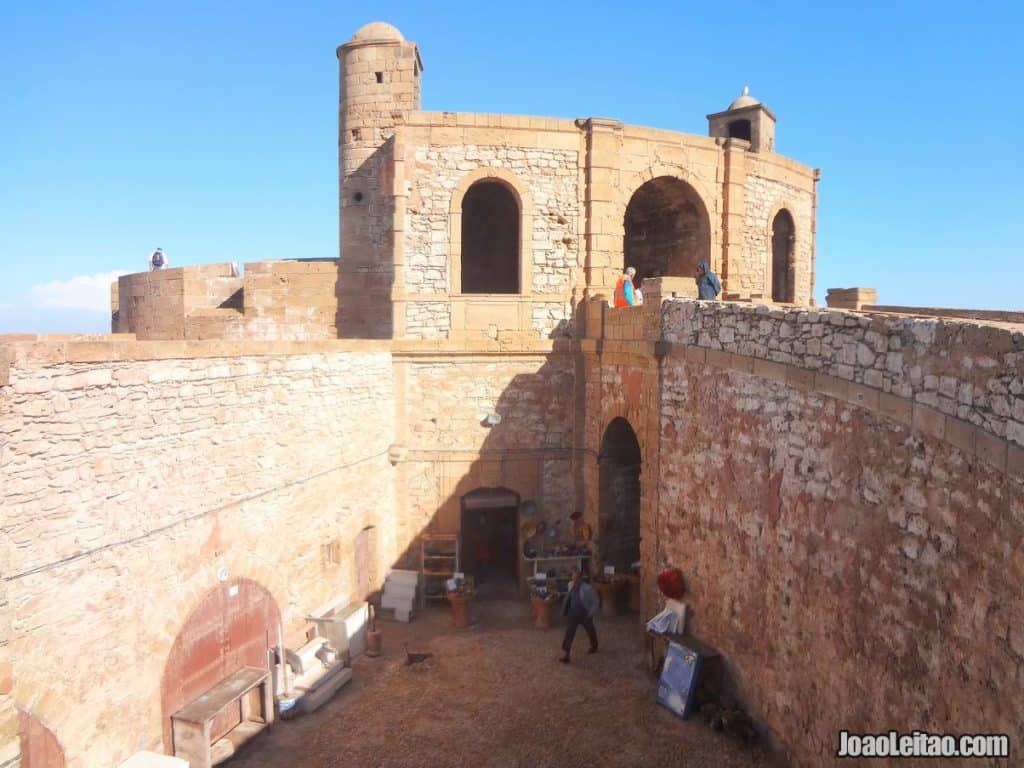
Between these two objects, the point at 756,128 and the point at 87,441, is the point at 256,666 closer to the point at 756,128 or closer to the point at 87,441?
the point at 87,441

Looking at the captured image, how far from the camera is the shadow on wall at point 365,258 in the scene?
1419cm

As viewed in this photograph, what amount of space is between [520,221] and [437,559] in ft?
20.9

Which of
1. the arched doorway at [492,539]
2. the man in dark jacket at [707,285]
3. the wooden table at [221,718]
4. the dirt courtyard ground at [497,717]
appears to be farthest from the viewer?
the arched doorway at [492,539]

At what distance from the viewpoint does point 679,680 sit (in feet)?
28.3

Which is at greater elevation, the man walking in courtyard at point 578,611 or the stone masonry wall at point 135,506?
the stone masonry wall at point 135,506

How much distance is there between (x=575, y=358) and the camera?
12.9 m

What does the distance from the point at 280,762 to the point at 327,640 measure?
87.7 inches

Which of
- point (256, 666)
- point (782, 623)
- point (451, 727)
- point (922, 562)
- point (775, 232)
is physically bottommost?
point (451, 727)

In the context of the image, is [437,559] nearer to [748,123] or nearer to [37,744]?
[37,744]

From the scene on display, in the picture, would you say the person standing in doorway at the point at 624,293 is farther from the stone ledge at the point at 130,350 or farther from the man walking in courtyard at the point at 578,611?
the stone ledge at the point at 130,350

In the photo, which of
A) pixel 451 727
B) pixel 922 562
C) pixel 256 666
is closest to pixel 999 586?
pixel 922 562

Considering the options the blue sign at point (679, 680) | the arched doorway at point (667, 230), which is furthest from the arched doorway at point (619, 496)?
the arched doorway at point (667, 230)

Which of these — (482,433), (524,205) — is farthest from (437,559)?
(524,205)

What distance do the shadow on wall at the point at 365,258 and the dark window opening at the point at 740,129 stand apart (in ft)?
25.7
